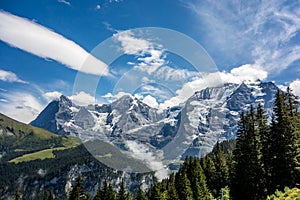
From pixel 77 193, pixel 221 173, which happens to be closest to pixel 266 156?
pixel 221 173

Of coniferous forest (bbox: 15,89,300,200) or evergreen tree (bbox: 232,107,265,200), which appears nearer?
coniferous forest (bbox: 15,89,300,200)

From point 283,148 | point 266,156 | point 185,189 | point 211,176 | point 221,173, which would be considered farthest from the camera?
point 211,176

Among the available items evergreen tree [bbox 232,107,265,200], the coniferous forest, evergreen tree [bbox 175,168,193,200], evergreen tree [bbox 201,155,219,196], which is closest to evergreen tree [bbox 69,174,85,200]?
the coniferous forest

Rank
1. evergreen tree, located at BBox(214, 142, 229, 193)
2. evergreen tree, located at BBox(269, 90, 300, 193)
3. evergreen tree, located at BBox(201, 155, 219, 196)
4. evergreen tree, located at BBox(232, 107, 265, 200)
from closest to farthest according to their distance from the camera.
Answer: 1. evergreen tree, located at BBox(269, 90, 300, 193)
2. evergreen tree, located at BBox(232, 107, 265, 200)
3. evergreen tree, located at BBox(214, 142, 229, 193)
4. evergreen tree, located at BBox(201, 155, 219, 196)

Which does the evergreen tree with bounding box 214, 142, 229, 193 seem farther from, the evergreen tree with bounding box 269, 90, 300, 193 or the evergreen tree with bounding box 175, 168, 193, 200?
the evergreen tree with bounding box 269, 90, 300, 193

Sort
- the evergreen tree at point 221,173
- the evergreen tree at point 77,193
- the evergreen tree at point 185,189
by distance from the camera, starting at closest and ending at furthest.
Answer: the evergreen tree at point 77,193 → the evergreen tree at point 185,189 → the evergreen tree at point 221,173

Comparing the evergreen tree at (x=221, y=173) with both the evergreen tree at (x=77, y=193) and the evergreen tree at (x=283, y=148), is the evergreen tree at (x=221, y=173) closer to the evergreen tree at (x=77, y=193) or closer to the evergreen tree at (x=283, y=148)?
the evergreen tree at (x=283, y=148)

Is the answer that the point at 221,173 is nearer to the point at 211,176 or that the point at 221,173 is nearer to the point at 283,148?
the point at 211,176

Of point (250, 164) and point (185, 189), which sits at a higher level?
point (250, 164)

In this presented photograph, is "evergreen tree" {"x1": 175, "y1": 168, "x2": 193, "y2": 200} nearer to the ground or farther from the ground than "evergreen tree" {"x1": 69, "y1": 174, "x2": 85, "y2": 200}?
farther from the ground

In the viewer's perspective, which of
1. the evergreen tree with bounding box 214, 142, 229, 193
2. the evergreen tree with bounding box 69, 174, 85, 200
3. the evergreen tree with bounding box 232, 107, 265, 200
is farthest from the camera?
the evergreen tree with bounding box 214, 142, 229, 193

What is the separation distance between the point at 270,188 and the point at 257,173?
10.4ft

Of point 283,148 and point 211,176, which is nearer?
point 283,148

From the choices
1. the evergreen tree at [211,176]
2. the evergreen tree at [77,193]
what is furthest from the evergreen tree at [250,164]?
the evergreen tree at [77,193]
